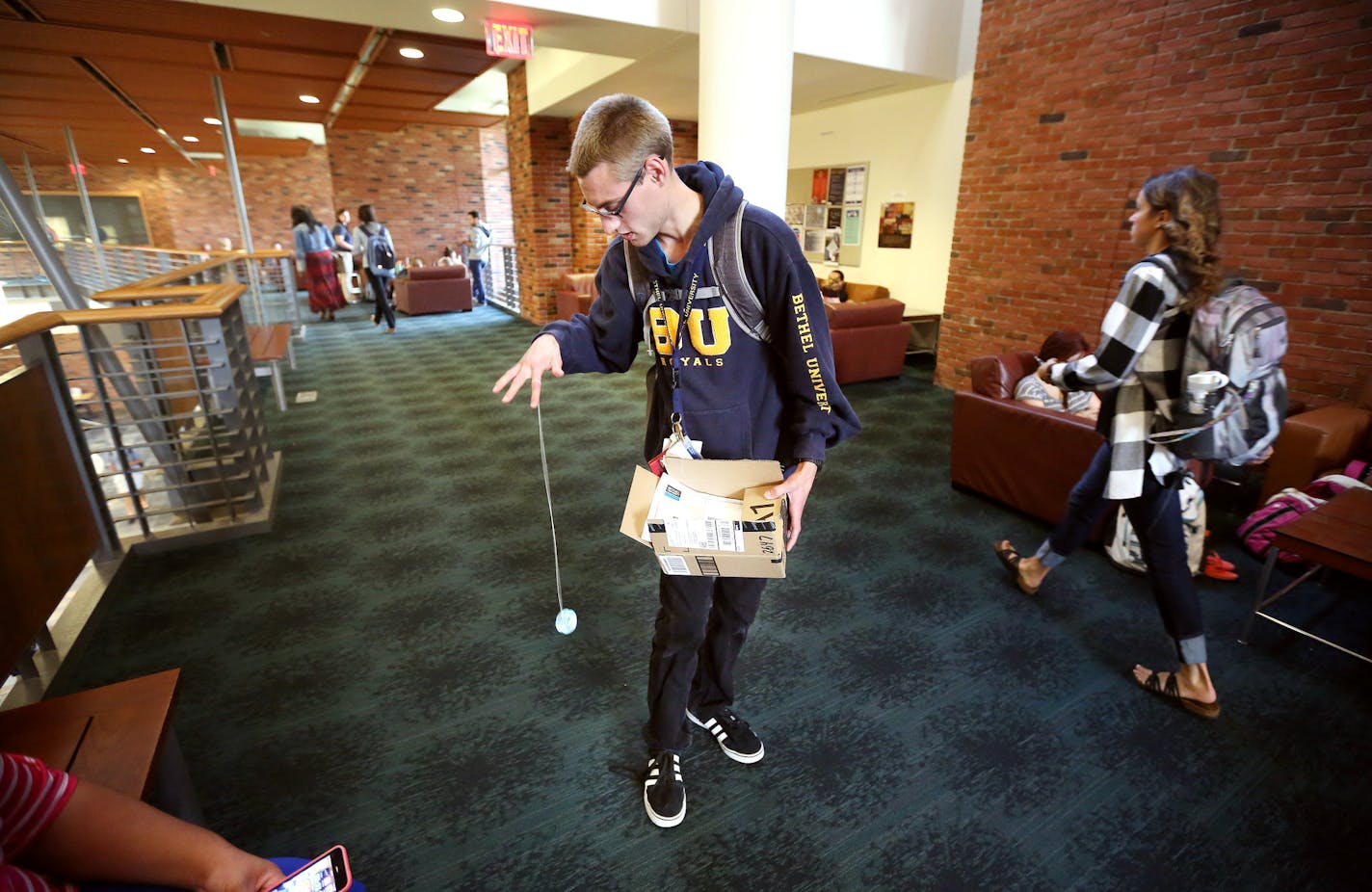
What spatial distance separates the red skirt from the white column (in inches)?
300

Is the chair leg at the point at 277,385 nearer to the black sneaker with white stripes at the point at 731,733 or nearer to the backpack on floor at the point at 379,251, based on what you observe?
the backpack on floor at the point at 379,251

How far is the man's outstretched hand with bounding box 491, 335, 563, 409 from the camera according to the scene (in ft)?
4.26

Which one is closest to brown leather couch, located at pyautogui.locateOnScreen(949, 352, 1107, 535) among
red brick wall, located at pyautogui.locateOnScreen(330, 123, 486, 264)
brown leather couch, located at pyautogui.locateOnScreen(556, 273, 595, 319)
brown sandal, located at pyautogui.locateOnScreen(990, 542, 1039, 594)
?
brown sandal, located at pyautogui.locateOnScreen(990, 542, 1039, 594)

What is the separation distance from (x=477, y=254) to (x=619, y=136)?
10.9 meters

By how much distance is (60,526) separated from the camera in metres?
2.27

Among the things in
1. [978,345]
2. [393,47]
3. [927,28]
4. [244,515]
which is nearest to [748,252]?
[244,515]

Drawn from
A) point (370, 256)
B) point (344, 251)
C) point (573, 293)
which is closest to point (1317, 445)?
point (573, 293)

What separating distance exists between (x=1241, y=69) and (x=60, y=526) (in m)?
6.21

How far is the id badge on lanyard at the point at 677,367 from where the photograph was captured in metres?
1.30

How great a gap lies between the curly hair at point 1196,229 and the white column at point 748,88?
112 inches

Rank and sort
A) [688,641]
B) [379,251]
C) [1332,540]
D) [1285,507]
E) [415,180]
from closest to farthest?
[688,641], [1332,540], [1285,507], [379,251], [415,180]

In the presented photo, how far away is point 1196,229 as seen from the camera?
1729mm

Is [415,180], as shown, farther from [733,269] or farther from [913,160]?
[733,269]

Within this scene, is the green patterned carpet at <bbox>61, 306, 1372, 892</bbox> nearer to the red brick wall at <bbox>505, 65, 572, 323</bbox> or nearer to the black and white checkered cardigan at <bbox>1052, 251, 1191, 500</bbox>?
the black and white checkered cardigan at <bbox>1052, 251, 1191, 500</bbox>
